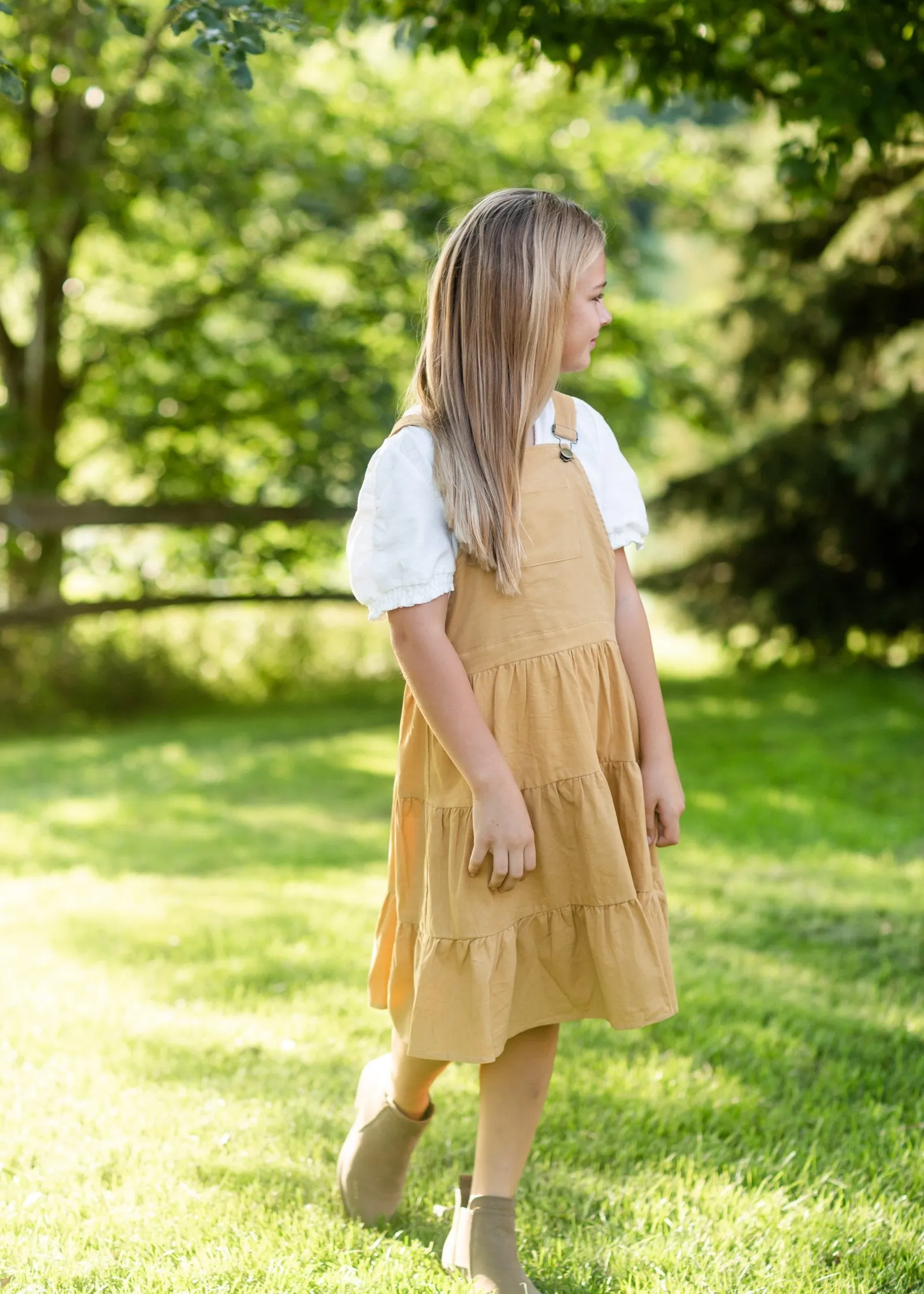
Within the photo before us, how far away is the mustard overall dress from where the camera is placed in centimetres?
204

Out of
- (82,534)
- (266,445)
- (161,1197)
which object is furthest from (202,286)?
(161,1197)

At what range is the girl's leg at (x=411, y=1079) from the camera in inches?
90.4

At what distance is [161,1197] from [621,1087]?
43.1 inches

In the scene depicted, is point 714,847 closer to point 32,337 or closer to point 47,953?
point 47,953

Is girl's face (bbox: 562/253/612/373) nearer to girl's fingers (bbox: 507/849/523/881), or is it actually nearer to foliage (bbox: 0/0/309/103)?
girl's fingers (bbox: 507/849/523/881)

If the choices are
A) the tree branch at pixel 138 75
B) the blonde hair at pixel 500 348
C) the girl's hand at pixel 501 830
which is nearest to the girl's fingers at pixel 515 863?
the girl's hand at pixel 501 830

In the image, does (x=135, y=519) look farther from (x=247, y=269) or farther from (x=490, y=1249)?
(x=490, y=1249)

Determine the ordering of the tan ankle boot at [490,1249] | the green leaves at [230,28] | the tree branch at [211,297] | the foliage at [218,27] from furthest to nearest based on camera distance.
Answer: the tree branch at [211,297] → the green leaves at [230,28] → the foliage at [218,27] → the tan ankle boot at [490,1249]

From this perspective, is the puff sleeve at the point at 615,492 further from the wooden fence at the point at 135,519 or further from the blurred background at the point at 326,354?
the wooden fence at the point at 135,519

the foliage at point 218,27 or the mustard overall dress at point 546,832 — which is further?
the foliage at point 218,27

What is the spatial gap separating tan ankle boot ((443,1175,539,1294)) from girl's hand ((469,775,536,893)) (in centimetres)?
59

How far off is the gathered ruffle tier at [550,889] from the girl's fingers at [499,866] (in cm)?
3

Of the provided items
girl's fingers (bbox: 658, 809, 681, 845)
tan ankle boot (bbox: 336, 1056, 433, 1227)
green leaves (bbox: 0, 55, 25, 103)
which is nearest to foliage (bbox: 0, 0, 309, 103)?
green leaves (bbox: 0, 55, 25, 103)

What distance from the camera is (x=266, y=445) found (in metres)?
11.5
